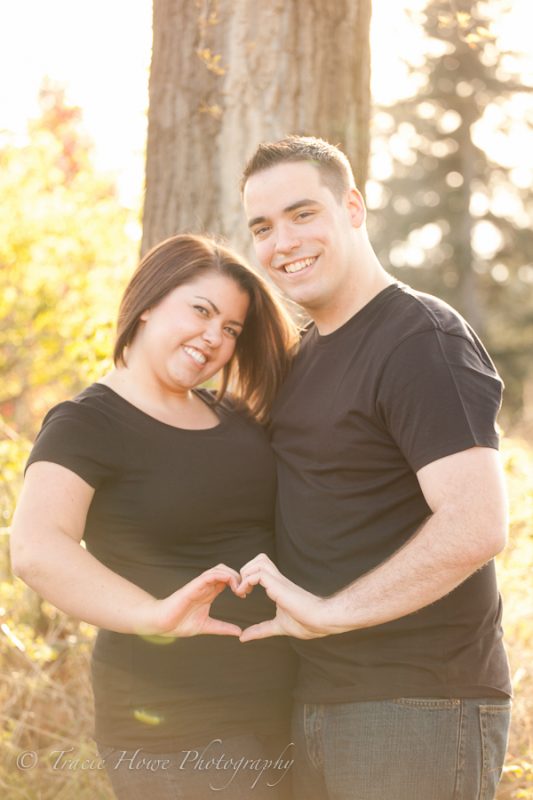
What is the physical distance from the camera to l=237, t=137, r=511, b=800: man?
2.40m

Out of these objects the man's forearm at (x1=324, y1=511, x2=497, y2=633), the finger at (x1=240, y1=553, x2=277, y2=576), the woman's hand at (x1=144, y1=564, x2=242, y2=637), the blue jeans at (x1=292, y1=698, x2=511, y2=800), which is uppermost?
the man's forearm at (x1=324, y1=511, x2=497, y2=633)

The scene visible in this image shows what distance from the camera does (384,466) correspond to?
2.65m

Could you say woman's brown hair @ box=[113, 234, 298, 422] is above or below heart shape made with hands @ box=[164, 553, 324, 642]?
above

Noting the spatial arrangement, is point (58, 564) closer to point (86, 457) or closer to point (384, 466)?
point (86, 457)

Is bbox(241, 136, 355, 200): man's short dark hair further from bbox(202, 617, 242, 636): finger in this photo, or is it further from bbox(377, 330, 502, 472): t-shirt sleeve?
bbox(202, 617, 242, 636): finger

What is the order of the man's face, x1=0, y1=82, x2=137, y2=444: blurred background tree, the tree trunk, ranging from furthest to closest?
x1=0, y1=82, x2=137, y2=444: blurred background tree, the tree trunk, the man's face

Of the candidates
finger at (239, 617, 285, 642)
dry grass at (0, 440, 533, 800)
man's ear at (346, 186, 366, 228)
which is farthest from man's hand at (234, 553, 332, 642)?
dry grass at (0, 440, 533, 800)

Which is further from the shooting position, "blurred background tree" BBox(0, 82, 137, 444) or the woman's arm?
"blurred background tree" BBox(0, 82, 137, 444)

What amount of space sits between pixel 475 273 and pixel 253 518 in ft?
60.8

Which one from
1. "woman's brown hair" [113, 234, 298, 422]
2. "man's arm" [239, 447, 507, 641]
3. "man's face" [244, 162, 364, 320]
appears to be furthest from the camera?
"woman's brown hair" [113, 234, 298, 422]

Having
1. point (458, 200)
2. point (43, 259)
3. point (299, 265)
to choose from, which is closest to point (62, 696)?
point (299, 265)

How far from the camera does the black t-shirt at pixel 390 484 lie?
2438 millimetres

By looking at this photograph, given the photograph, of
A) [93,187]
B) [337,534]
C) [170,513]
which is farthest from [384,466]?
[93,187]

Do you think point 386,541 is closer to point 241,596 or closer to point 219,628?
point 241,596
